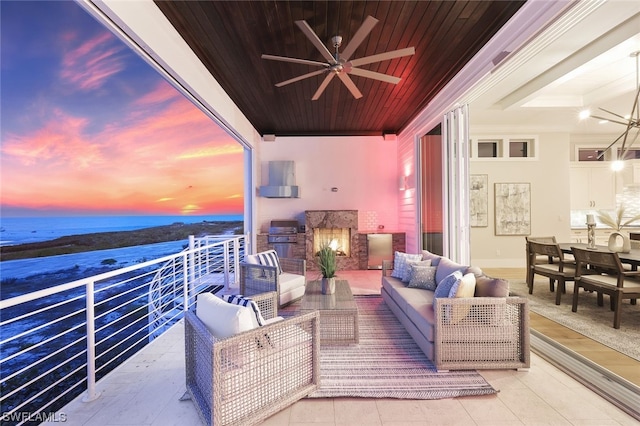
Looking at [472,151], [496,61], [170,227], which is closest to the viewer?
[496,61]

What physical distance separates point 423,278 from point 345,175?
4017 mm

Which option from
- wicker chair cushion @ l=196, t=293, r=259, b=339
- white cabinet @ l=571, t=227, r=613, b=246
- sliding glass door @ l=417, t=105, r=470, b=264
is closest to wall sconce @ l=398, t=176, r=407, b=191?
sliding glass door @ l=417, t=105, r=470, b=264

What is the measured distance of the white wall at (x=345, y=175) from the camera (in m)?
6.92

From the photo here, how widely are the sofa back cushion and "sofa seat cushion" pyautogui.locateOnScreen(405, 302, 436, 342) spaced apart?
477 millimetres

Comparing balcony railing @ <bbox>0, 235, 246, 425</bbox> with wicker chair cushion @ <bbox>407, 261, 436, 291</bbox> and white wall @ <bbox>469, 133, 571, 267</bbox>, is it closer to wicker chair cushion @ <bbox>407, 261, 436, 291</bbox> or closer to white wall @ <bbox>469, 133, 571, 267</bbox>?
wicker chair cushion @ <bbox>407, 261, 436, 291</bbox>

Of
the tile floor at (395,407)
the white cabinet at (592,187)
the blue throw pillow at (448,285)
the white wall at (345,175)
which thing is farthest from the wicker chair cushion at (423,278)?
the white cabinet at (592,187)

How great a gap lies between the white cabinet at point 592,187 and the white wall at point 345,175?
435cm

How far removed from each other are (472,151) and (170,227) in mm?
9868

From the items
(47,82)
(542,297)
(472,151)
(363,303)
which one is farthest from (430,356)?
(47,82)

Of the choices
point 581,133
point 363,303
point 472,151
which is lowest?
point 363,303

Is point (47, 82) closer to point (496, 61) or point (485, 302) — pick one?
point (496, 61)

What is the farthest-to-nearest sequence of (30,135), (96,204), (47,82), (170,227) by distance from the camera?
(170,227) < (96,204) < (47,82) < (30,135)

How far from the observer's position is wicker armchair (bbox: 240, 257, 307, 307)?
3473 mm

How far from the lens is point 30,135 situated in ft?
17.7
